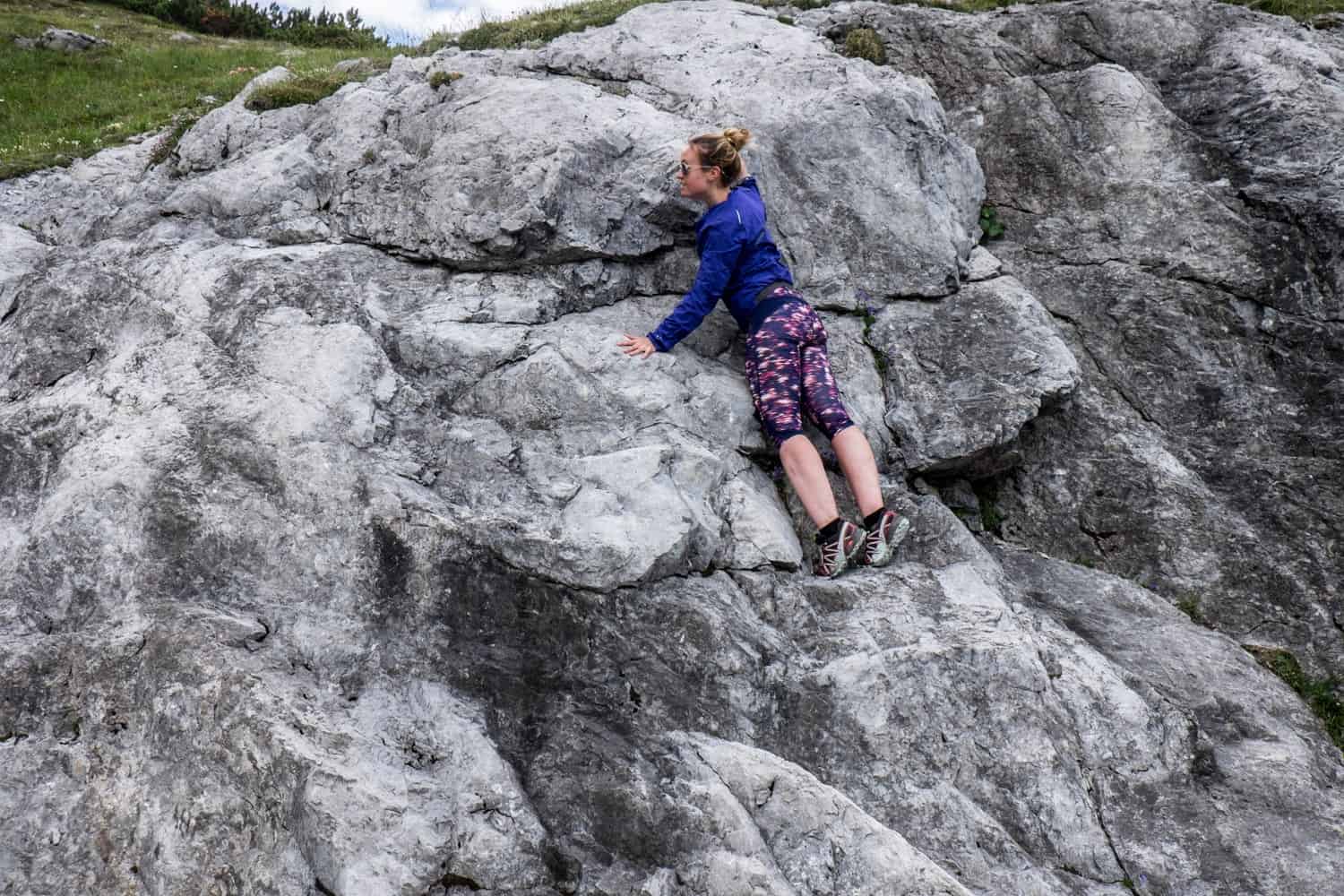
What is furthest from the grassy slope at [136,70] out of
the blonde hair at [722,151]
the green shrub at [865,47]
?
the blonde hair at [722,151]

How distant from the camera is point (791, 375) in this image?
9.95 meters

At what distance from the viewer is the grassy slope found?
15844mm

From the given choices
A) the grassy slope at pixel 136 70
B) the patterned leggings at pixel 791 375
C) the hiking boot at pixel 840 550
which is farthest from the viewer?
the grassy slope at pixel 136 70

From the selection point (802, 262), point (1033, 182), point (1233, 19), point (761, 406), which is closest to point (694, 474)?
point (761, 406)

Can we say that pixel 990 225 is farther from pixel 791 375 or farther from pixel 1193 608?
pixel 1193 608

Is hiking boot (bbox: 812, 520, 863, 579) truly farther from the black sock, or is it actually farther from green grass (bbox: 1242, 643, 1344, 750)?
green grass (bbox: 1242, 643, 1344, 750)

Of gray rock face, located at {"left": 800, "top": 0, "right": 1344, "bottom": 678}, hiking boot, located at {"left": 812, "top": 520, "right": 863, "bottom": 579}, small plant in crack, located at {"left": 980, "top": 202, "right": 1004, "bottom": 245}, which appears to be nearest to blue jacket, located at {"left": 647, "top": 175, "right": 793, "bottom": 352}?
hiking boot, located at {"left": 812, "top": 520, "right": 863, "bottom": 579}

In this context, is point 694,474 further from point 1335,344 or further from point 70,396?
point 1335,344

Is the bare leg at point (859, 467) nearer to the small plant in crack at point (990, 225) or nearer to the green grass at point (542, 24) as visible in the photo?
the small plant in crack at point (990, 225)

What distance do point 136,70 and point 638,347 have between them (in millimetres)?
19120

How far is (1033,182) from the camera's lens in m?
13.7

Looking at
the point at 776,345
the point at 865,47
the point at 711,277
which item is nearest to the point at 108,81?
the point at 865,47

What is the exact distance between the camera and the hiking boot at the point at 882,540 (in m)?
9.30

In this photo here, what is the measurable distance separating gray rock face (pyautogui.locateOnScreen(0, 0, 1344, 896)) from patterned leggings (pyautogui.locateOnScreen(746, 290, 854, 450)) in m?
0.59
